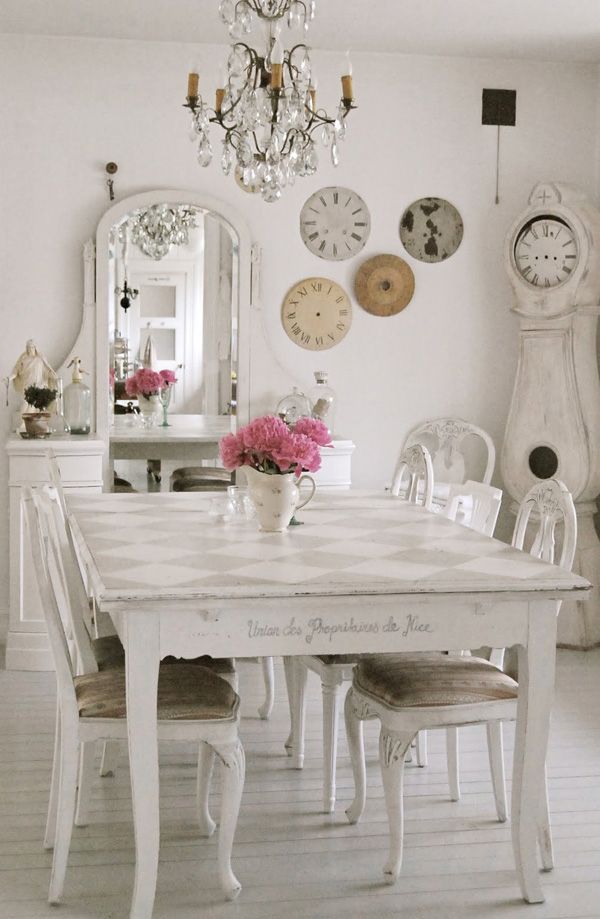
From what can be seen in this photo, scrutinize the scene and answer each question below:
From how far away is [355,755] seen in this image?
2791 millimetres

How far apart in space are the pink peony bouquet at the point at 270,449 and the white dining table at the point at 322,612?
0.24 metres

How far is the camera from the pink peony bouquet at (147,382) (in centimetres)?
478

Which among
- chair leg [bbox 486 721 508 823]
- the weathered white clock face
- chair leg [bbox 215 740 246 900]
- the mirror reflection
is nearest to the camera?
chair leg [bbox 215 740 246 900]

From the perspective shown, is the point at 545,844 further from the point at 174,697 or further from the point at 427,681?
the point at 174,697

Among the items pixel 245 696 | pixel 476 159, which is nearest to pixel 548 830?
pixel 245 696

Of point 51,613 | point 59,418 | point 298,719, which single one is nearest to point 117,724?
point 51,613

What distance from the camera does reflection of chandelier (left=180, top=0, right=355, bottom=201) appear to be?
2.66m

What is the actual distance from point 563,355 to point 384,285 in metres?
0.86

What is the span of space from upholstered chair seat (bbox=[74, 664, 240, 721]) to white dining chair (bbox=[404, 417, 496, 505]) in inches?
102

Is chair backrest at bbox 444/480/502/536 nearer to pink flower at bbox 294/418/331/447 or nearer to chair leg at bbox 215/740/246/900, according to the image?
pink flower at bbox 294/418/331/447

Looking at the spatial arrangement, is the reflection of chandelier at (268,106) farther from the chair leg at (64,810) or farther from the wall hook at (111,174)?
the wall hook at (111,174)

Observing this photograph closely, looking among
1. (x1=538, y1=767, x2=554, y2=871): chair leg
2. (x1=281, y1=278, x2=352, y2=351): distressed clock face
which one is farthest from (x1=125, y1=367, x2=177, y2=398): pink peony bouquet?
(x1=538, y1=767, x2=554, y2=871): chair leg

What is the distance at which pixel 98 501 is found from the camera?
11.2 feet

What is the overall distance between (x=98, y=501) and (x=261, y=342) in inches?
63.0
